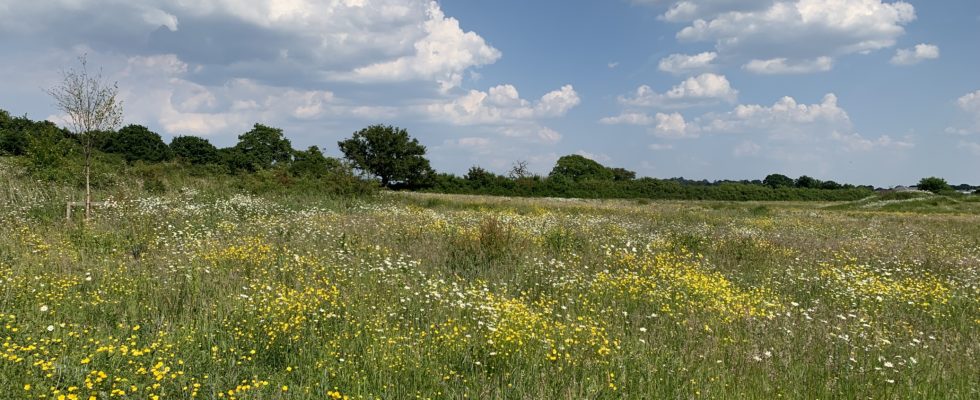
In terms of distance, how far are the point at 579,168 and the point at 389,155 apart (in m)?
42.2

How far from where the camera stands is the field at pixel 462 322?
421cm

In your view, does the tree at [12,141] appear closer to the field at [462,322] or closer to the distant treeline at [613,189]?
the distant treeline at [613,189]

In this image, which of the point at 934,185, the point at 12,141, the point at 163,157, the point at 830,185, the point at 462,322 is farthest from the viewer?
the point at 830,185

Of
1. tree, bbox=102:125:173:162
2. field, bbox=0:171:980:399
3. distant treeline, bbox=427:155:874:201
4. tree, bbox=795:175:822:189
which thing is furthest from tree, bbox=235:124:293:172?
tree, bbox=795:175:822:189

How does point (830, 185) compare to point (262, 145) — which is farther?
point (830, 185)

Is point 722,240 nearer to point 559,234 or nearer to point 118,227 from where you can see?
point 559,234

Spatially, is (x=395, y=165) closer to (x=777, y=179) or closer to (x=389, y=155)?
(x=389, y=155)

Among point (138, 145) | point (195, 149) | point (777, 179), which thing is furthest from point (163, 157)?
point (777, 179)

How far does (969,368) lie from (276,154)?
7225cm

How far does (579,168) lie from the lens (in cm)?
9769

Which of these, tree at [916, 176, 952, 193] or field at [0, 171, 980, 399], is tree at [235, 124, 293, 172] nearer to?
field at [0, 171, 980, 399]

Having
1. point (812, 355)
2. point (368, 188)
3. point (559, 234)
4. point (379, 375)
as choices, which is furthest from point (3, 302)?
point (368, 188)

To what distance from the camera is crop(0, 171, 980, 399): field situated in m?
4.21

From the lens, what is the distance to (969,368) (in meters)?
4.93
